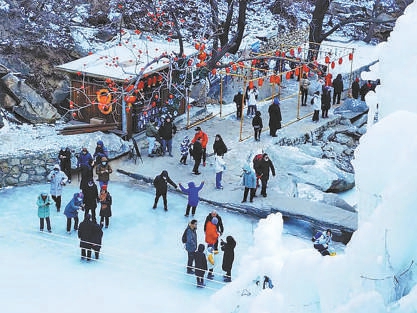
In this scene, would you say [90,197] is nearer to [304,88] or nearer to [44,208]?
[44,208]

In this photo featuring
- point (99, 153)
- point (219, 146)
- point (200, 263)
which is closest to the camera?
point (200, 263)

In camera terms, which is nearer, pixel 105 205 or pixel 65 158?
pixel 105 205

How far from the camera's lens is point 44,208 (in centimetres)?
1411

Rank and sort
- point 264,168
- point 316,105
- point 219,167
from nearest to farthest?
1. point 264,168
2. point 219,167
3. point 316,105

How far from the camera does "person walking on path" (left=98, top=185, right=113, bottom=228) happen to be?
46.8ft

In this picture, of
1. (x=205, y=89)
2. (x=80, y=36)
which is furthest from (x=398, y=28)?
(x=80, y=36)

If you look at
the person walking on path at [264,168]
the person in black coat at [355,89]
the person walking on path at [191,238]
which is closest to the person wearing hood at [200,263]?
the person walking on path at [191,238]

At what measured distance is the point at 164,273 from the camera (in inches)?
512

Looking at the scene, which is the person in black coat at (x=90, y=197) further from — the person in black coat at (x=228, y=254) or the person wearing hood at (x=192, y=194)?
the person in black coat at (x=228, y=254)

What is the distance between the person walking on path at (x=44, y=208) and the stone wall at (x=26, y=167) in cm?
294

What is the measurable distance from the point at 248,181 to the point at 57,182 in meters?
4.47

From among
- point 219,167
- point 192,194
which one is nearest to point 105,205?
point 192,194

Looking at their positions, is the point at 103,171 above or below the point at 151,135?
below

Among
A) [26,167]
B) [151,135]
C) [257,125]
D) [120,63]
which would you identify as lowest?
[26,167]
